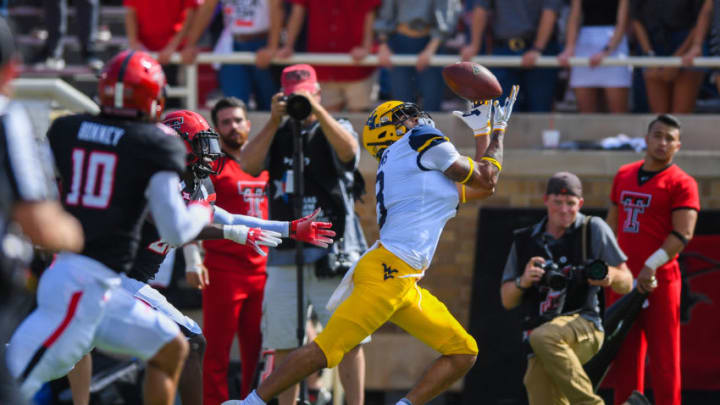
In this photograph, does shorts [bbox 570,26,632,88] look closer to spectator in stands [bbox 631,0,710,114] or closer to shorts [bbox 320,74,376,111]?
spectator in stands [bbox 631,0,710,114]

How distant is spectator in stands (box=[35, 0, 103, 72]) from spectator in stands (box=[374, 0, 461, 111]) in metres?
2.60

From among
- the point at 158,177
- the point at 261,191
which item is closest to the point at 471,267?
the point at 261,191

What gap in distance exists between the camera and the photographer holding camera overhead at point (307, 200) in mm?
6648

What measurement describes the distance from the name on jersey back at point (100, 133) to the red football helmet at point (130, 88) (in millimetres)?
120

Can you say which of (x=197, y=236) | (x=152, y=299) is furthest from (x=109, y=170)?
(x=152, y=299)

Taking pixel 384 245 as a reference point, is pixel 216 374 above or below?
below

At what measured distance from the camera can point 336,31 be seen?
8984mm

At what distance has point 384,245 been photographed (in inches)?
227

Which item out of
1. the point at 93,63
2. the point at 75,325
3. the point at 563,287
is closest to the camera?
the point at 75,325

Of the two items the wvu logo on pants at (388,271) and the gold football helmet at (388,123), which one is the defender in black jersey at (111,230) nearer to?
the wvu logo on pants at (388,271)

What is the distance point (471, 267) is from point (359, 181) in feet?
7.16

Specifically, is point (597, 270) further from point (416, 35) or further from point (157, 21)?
point (157, 21)

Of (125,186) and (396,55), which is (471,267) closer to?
(396,55)

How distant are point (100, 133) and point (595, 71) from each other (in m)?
5.35
